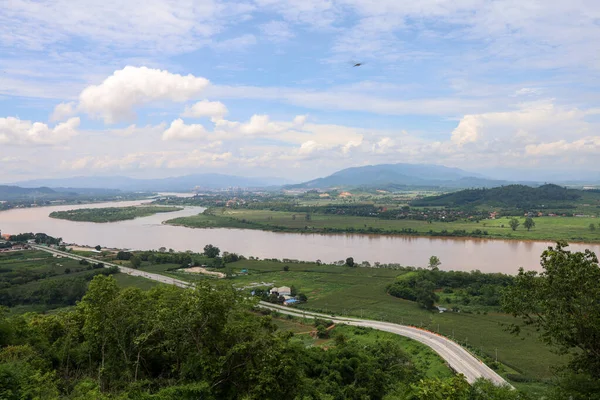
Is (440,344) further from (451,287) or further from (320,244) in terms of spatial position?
(320,244)

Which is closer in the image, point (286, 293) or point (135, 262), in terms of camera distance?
point (286, 293)

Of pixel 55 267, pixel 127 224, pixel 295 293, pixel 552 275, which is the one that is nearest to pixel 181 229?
pixel 127 224

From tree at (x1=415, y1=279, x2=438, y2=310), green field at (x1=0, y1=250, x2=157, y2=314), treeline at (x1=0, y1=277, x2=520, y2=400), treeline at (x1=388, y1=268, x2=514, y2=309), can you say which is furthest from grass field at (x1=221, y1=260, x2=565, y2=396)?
green field at (x1=0, y1=250, x2=157, y2=314)

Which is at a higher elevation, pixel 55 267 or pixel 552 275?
pixel 552 275

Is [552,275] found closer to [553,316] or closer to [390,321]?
[553,316]

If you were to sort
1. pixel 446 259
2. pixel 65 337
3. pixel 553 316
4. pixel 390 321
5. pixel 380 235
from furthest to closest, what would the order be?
pixel 380 235, pixel 446 259, pixel 390 321, pixel 65 337, pixel 553 316

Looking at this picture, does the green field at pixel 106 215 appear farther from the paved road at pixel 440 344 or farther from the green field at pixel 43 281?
the paved road at pixel 440 344

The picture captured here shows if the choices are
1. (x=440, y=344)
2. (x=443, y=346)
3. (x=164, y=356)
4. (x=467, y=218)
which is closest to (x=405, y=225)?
(x=467, y=218)
